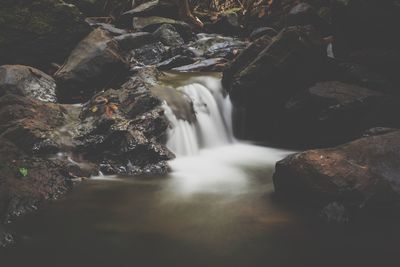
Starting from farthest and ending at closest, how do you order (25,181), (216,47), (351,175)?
1. (216,47)
2. (25,181)
3. (351,175)

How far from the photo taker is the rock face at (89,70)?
380 inches

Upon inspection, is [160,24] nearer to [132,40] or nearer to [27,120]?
[132,40]

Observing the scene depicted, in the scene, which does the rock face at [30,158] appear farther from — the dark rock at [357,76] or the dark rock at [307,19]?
the dark rock at [307,19]

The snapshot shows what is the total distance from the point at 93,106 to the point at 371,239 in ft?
18.5

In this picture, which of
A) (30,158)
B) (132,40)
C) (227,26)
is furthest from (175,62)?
(30,158)

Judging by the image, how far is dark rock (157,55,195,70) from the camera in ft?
41.4

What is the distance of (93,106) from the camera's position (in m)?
8.30

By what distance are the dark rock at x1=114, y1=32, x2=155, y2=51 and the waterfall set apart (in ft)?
14.4

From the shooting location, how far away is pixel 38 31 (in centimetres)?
1075

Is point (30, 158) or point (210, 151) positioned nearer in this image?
point (30, 158)

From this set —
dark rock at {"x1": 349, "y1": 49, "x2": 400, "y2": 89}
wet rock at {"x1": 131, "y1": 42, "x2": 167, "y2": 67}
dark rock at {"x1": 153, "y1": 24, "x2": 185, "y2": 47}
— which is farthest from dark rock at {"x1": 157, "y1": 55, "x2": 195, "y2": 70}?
dark rock at {"x1": 349, "y1": 49, "x2": 400, "y2": 89}

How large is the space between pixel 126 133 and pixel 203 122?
212cm

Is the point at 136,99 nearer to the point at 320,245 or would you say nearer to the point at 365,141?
the point at 365,141

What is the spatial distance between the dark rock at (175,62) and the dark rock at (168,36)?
6.93ft
